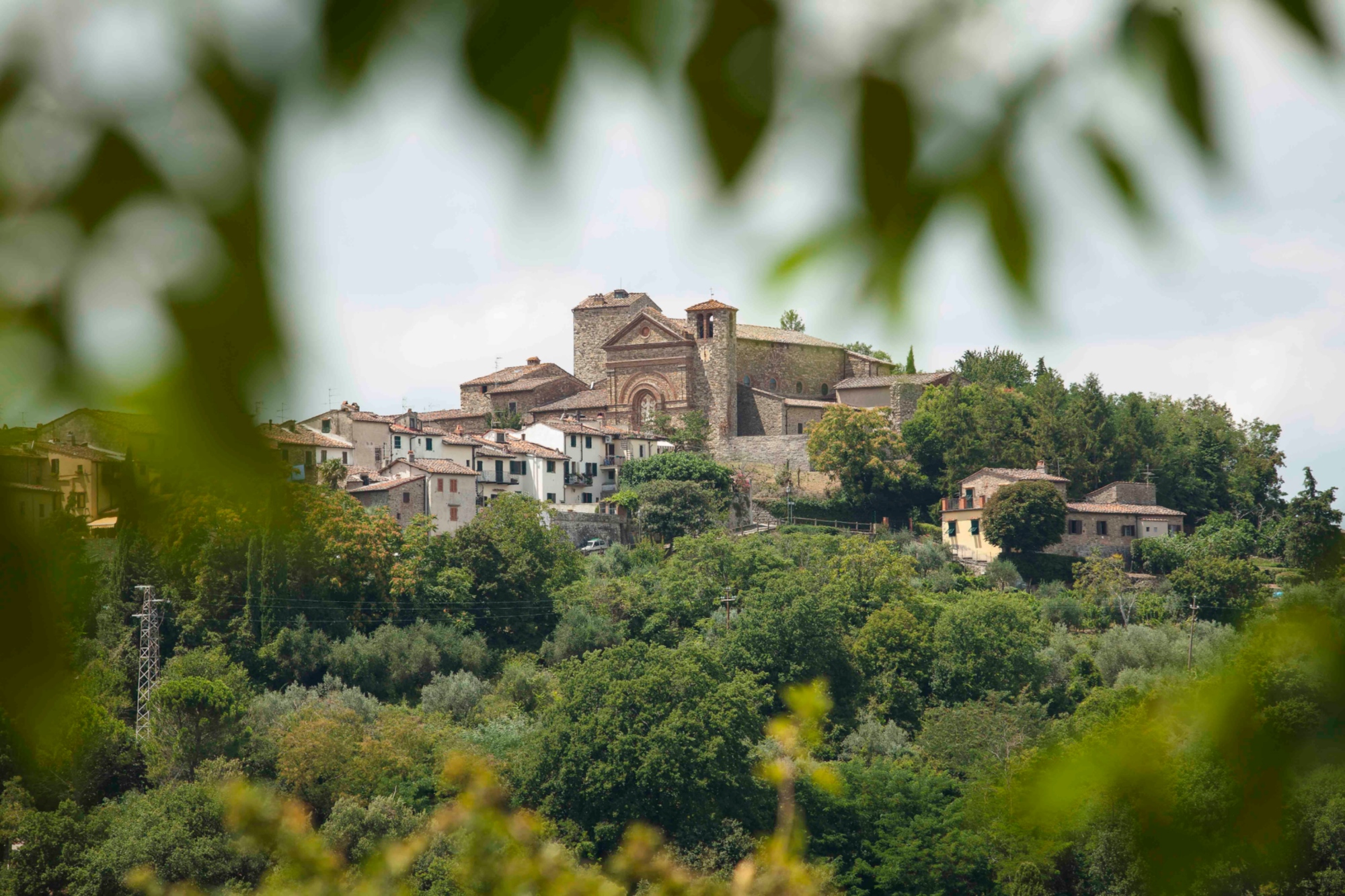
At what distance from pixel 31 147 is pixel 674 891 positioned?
9.88 m

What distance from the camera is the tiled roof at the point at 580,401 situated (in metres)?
46.1

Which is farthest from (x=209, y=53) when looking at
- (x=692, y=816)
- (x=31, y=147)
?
(x=692, y=816)

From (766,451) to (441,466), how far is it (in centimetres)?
1158

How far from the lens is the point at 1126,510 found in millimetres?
39750

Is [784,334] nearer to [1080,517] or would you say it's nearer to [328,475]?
[328,475]

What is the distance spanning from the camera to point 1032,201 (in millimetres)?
1001

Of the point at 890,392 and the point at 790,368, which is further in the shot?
the point at 790,368

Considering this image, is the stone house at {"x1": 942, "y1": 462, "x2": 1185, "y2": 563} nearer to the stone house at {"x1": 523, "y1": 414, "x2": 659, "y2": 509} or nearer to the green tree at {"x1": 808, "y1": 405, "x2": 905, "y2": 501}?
the green tree at {"x1": 808, "y1": 405, "x2": 905, "y2": 501}

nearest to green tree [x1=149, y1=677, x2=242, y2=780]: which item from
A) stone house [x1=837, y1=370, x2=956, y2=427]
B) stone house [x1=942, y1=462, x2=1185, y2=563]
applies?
stone house [x1=942, y1=462, x2=1185, y2=563]

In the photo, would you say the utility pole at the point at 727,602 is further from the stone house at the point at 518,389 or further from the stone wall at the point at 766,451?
the stone house at the point at 518,389

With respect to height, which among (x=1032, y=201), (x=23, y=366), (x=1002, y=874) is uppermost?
(x=1032, y=201)

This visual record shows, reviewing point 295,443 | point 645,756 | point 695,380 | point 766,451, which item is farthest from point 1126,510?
point 295,443

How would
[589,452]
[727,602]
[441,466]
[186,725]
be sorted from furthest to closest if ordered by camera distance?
[589,452] → [441,466] → [727,602] → [186,725]

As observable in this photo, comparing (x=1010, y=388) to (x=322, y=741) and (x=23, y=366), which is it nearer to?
(x=322, y=741)
